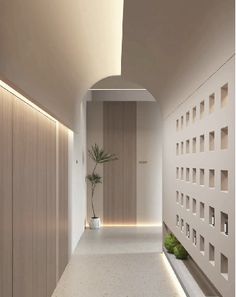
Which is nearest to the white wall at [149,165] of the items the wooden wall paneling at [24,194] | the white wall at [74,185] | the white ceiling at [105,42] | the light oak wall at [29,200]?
the white wall at [74,185]

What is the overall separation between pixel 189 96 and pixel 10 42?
121 inches

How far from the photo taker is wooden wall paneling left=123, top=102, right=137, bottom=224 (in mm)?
12016

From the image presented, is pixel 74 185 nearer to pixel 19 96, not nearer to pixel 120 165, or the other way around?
pixel 120 165

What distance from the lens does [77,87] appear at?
7070mm

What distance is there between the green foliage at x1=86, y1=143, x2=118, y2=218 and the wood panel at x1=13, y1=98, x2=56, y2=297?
561cm

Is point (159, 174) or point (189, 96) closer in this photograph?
point (189, 96)

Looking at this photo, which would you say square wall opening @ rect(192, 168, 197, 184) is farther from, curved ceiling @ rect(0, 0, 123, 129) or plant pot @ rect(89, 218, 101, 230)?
plant pot @ rect(89, 218, 101, 230)

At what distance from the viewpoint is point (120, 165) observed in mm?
12109

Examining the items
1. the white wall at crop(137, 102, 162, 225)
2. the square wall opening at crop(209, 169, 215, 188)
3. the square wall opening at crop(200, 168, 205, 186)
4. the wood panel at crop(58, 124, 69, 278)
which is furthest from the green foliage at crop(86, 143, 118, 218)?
the square wall opening at crop(209, 169, 215, 188)

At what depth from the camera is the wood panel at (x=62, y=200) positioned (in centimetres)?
641

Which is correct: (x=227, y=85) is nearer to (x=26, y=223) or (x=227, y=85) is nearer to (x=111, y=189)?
(x=26, y=223)

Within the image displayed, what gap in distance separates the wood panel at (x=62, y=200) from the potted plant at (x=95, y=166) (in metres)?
4.04

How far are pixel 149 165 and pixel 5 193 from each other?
9132 mm

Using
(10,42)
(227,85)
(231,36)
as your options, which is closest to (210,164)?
(227,85)
